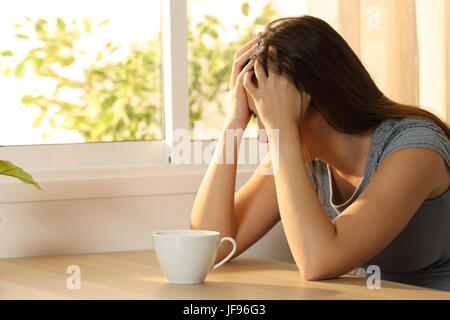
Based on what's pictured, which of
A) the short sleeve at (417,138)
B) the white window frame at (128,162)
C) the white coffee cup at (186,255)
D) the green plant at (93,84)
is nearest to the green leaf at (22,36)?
the green plant at (93,84)

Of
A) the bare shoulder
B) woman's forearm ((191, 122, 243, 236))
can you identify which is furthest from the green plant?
the bare shoulder

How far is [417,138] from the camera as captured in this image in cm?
116

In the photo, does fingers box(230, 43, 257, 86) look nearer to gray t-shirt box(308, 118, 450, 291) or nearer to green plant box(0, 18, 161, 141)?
gray t-shirt box(308, 118, 450, 291)

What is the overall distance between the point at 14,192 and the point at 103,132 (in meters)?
0.30

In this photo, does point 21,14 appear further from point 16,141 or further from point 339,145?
point 339,145

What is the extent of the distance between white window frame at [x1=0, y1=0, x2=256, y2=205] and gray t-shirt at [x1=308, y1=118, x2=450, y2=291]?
40 centimetres

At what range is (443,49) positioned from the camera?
1.57m

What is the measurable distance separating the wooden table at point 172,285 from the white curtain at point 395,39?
0.56 metres

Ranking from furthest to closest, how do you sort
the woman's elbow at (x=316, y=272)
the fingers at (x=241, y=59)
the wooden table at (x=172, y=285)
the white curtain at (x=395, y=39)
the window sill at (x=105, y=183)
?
the white curtain at (x=395, y=39) < the window sill at (x=105, y=183) < the fingers at (x=241, y=59) < the woman's elbow at (x=316, y=272) < the wooden table at (x=172, y=285)

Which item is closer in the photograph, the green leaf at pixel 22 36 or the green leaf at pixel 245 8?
the green leaf at pixel 22 36

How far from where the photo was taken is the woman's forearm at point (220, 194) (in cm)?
130

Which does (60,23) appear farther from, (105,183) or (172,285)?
(172,285)

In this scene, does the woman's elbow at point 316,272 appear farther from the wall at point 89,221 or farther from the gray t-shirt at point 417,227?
the wall at point 89,221

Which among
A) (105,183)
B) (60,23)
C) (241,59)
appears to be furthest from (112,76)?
(241,59)
